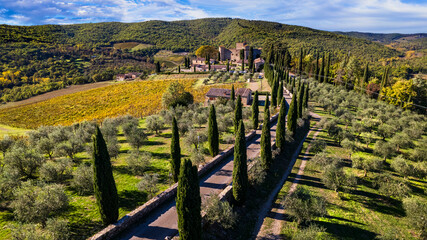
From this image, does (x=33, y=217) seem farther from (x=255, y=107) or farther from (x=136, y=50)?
(x=136, y=50)

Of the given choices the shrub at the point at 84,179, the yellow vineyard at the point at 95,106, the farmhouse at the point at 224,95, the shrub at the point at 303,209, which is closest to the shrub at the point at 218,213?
the shrub at the point at 303,209

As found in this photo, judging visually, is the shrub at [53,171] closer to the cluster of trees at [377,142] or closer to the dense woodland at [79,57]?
the cluster of trees at [377,142]

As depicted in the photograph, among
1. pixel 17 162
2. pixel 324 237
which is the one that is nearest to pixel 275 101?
pixel 324 237

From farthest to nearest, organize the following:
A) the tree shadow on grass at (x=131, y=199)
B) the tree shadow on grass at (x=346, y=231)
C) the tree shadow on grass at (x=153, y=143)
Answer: the tree shadow on grass at (x=153, y=143)
the tree shadow on grass at (x=131, y=199)
the tree shadow on grass at (x=346, y=231)

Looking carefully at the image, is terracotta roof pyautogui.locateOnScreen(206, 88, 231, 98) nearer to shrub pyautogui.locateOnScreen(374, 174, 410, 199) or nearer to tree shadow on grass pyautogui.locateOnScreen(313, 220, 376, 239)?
shrub pyautogui.locateOnScreen(374, 174, 410, 199)

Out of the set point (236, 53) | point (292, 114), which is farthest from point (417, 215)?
point (236, 53)

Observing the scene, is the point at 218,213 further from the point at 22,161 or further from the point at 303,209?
the point at 22,161
